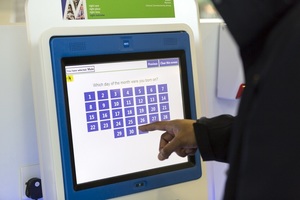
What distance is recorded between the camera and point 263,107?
1.36ft

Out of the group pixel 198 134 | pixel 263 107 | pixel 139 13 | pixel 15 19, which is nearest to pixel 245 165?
pixel 263 107

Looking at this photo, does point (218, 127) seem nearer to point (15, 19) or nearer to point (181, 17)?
point (181, 17)

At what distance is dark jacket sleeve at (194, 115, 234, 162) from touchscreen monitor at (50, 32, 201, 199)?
135mm

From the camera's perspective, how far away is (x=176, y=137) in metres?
0.84

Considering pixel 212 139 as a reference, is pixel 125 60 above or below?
above

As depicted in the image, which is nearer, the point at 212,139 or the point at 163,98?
the point at 212,139

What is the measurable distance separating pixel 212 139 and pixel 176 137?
80 mm

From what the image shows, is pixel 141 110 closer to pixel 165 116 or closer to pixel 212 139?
pixel 165 116

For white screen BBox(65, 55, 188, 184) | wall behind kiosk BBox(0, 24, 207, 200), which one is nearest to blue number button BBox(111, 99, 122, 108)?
white screen BBox(65, 55, 188, 184)

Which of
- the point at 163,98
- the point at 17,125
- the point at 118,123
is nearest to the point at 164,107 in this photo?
the point at 163,98

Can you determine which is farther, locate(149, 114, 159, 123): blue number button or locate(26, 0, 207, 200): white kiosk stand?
locate(149, 114, 159, 123): blue number button

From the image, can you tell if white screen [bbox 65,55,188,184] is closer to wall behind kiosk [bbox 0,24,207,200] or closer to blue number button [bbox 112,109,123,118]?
blue number button [bbox 112,109,123,118]

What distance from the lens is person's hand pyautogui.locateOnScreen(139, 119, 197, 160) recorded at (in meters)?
0.84

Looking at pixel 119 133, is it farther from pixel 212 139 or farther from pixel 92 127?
pixel 212 139
